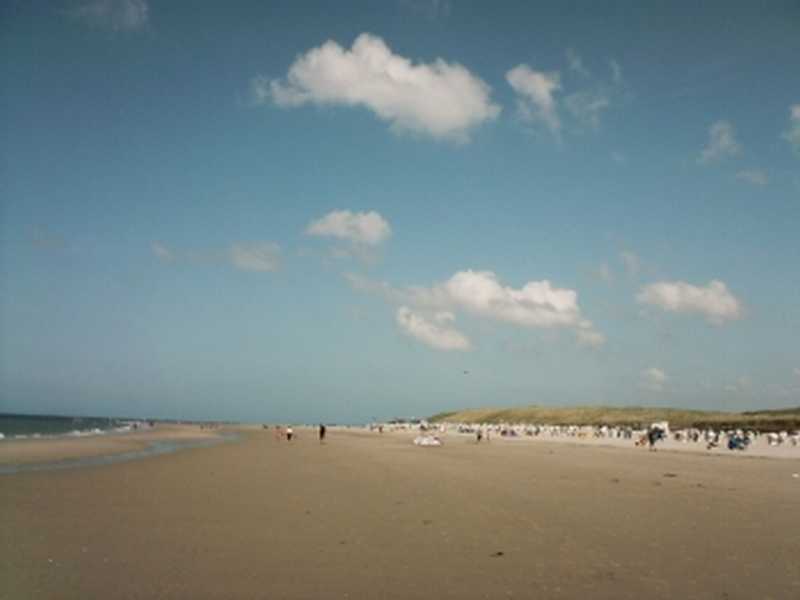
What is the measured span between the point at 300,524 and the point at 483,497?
21.9ft

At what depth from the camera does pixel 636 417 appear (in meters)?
115

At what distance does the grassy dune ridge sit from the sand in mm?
64513

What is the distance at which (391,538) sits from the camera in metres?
12.0

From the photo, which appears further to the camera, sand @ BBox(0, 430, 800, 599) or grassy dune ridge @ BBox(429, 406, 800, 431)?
grassy dune ridge @ BBox(429, 406, 800, 431)

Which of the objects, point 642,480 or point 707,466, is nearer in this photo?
point 642,480

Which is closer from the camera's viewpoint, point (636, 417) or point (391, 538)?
point (391, 538)

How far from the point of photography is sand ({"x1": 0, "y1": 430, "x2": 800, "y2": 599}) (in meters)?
8.86

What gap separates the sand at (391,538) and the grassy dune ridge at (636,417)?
6451cm

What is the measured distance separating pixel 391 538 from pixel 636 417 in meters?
113

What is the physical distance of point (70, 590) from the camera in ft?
27.4

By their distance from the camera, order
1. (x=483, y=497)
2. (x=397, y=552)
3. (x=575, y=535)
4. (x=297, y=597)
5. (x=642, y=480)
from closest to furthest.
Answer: (x=297, y=597), (x=397, y=552), (x=575, y=535), (x=483, y=497), (x=642, y=480)

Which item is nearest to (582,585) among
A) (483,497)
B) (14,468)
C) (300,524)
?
(300,524)

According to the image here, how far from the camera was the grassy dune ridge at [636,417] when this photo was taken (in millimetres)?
80312

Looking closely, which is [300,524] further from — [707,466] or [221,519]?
[707,466]
